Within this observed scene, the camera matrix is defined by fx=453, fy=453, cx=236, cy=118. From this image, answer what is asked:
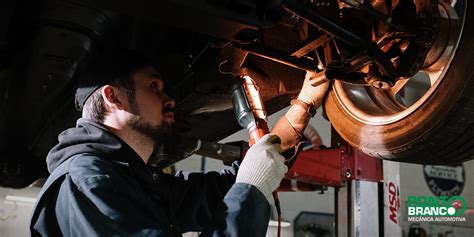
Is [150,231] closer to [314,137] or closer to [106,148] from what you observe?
[106,148]

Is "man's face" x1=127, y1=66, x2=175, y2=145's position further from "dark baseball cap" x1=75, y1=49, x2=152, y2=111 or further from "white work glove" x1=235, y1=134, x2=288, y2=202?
"white work glove" x1=235, y1=134, x2=288, y2=202

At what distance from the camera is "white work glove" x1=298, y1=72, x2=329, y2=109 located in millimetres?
1173

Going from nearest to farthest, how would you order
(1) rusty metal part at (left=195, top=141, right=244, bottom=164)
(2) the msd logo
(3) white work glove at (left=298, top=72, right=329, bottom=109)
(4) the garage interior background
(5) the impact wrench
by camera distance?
(5) the impact wrench < (3) white work glove at (left=298, top=72, right=329, bottom=109) < (2) the msd logo < (1) rusty metal part at (left=195, top=141, right=244, bottom=164) < (4) the garage interior background

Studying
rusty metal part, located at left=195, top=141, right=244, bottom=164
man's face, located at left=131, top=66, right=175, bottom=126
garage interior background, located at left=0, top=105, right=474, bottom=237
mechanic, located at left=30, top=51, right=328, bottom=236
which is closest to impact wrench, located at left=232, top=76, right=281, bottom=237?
mechanic, located at left=30, top=51, right=328, bottom=236

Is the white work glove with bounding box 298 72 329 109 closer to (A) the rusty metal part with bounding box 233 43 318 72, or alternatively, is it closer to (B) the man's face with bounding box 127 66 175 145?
(A) the rusty metal part with bounding box 233 43 318 72

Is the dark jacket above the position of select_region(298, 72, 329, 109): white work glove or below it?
below

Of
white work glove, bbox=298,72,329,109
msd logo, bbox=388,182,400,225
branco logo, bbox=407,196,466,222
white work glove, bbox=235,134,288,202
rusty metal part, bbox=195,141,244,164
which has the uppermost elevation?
white work glove, bbox=298,72,329,109

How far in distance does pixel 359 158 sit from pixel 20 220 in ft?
9.83

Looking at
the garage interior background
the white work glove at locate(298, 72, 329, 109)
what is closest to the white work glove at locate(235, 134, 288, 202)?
the white work glove at locate(298, 72, 329, 109)

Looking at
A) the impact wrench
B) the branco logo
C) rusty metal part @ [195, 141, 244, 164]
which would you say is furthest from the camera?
the branco logo

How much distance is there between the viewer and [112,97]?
1.05 metres

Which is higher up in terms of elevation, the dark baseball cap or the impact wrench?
the dark baseball cap

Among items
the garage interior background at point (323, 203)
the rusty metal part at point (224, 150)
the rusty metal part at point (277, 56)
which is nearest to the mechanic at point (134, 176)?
the rusty metal part at point (277, 56)

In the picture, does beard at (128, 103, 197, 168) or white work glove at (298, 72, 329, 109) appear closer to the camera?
beard at (128, 103, 197, 168)
